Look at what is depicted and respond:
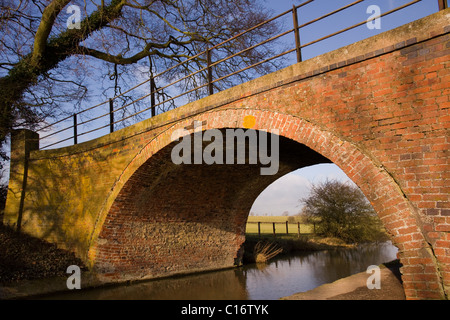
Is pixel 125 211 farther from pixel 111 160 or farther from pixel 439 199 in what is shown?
pixel 439 199

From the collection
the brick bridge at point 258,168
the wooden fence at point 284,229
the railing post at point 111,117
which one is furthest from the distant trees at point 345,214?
the railing post at point 111,117

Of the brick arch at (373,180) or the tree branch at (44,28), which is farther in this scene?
the tree branch at (44,28)

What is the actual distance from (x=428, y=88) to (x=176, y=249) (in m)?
8.43

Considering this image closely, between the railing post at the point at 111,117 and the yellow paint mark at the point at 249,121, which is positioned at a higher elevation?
the railing post at the point at 111,117

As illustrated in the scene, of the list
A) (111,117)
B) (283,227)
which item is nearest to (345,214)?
(111,117)

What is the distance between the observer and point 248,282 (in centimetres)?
979

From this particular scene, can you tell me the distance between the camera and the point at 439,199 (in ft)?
13.4

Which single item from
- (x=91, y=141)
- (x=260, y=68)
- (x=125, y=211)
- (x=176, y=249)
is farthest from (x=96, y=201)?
(x=260, y=68)

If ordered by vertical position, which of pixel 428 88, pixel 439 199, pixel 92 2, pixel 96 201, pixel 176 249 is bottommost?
pixel 176 249

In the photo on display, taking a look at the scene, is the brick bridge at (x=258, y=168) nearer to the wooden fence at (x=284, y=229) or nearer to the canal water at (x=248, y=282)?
the canal water at (x=248, y=282)

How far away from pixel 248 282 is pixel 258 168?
3.30m

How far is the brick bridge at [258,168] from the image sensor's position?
4230 mm

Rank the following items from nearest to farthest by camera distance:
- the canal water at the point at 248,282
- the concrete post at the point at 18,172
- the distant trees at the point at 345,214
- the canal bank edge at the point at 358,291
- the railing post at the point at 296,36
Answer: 1. the canal bank edge at the point at 358,291
2. the railing post at the point at 296,36
3. the canal water at the point at 248,282
4. the concrete post at the point at 18,172
5. the distant trees at the point at 345,214

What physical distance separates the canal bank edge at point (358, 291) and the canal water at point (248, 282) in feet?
7.37
